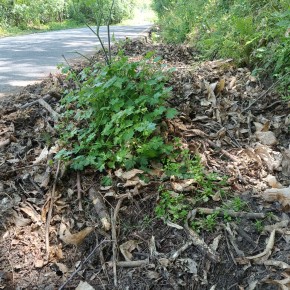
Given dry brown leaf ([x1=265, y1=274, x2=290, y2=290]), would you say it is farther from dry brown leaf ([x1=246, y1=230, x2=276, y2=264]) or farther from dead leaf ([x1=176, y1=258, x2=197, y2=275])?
dead leaf ([x1=176, y1=258, x2=197, y2=275])

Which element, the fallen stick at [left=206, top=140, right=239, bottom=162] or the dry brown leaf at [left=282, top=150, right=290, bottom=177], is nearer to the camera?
the dry brown leaf at [left=282, top=150, right=290, bottom=177]

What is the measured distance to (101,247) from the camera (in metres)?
2.34

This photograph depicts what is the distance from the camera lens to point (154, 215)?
2.51 m

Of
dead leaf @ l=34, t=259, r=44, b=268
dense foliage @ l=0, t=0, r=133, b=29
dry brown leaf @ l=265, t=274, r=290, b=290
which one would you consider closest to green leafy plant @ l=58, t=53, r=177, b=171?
dead leaf @ l=34, t=259, r=44, b=268

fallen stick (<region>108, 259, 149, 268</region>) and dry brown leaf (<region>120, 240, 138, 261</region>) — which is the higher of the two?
dry brown leaf (<region>120, 240, 138, 261</region>)

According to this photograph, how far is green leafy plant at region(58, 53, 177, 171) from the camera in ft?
9.20

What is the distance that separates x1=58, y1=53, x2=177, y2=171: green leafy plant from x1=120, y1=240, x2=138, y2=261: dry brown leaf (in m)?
0.66

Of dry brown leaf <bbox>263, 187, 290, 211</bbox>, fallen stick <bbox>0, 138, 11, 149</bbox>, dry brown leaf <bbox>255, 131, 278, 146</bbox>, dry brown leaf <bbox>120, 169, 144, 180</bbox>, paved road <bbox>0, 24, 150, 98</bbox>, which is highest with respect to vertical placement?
paved road <bbox>0, 24, 150, 98</bbox>

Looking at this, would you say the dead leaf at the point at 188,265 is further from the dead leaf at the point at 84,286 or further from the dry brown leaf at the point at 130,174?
the dry brown leaf at the point at 130,174

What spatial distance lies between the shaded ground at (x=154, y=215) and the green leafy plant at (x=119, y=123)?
0.15m

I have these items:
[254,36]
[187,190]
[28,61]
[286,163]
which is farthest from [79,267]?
[28,61]

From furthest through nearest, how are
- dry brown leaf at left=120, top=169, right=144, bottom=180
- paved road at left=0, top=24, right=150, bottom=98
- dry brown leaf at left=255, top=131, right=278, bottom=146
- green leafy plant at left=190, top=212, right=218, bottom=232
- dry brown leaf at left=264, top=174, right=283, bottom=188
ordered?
paved road at left=0, top=24, right=150, bottom=98, dry brown leaf at left=255, top=131, right=278, bottom=146, dry brown leaf at left=120, top=169, right=144, bottom=180, dry brown leaf at left=264, top=174, right=283, bottom=188, green leafy plant at left=190, top=212, right=218, bottom=232

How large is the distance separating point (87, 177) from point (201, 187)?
3.24 ft

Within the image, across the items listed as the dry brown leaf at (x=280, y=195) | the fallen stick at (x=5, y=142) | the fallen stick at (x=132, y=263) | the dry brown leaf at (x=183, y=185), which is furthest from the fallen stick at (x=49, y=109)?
the dry brown leaf at (x=280, y=195)
